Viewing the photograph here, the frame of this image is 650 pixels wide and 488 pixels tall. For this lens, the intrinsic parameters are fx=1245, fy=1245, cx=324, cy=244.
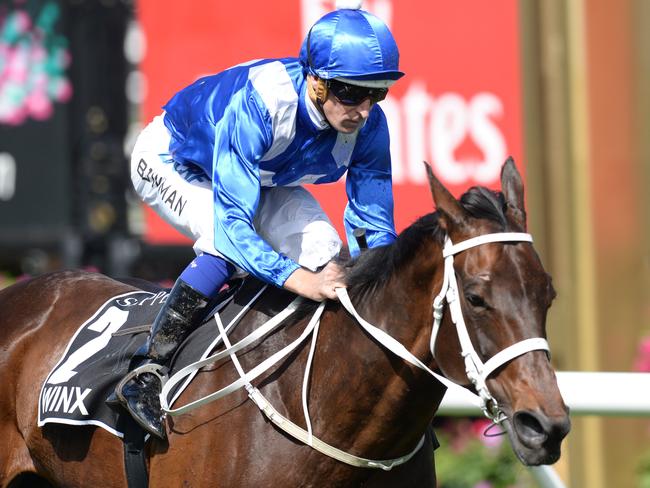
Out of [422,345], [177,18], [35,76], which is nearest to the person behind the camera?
[422,345]

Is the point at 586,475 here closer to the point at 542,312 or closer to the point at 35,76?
the point at 542,312

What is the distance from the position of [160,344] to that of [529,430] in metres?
1.23

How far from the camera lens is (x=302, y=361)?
3484mm

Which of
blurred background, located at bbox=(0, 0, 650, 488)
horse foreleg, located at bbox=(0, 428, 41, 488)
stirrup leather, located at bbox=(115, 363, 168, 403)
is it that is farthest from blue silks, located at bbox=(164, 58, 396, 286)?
blurred background, located at bbox=(0, 0, 650, 488)

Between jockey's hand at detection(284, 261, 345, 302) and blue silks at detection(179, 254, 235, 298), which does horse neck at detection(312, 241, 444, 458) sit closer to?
jockey's hand at detection(284, 261, 345, 302)

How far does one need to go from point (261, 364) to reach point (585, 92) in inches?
90.5

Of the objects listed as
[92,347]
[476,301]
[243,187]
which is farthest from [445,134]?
[476,301]

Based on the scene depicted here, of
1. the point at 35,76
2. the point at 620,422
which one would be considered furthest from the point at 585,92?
the point at 35,76

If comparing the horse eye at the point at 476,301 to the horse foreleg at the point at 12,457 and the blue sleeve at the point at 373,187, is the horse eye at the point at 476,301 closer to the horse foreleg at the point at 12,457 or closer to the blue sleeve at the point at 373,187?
the blue sleeve at the point at 373,187

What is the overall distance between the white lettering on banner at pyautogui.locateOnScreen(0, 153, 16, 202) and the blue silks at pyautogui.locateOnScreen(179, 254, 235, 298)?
4877 mm

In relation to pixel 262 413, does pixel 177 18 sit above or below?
above

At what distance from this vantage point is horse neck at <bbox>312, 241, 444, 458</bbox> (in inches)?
129

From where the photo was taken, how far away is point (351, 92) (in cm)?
344

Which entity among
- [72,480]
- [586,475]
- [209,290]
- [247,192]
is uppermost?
[247,192]
